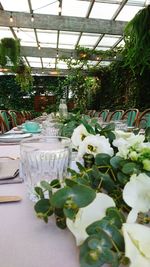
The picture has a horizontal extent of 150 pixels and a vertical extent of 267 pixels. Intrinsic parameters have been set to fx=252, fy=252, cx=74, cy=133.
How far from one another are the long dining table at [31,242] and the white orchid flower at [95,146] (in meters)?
0.19

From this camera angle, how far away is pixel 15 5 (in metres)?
5.76

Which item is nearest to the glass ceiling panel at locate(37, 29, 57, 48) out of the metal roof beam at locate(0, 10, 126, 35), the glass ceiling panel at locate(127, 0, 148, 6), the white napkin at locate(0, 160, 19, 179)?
the metal roof beam at locate(0, 10, 126, 35)

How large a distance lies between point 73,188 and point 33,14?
6339 millimetres

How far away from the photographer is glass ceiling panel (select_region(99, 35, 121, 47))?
289 inches

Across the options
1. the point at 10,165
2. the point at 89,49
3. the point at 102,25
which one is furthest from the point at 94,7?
the point at 10,165

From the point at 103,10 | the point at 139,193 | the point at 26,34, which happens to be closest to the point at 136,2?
the point at 103,10

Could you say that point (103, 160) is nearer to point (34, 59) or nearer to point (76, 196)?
point (76, 196)

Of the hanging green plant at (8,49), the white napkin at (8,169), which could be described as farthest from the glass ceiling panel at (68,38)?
the white napkin at (8,169)

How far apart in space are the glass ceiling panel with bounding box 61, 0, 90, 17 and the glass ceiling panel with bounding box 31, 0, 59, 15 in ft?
0.63

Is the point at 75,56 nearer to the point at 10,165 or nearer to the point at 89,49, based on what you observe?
the point at 89,49

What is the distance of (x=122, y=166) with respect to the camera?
475mm

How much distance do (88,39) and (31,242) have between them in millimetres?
7908

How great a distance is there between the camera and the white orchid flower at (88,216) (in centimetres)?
35

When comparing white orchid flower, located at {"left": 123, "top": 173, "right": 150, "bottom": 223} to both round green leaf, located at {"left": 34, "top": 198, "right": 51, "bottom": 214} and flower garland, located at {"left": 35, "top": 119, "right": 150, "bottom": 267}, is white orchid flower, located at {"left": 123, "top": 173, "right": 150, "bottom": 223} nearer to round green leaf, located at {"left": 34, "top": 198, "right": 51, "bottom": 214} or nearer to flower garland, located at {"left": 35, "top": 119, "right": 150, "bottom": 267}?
flower garland, located at {"left": 35, "top": 119, "right": 150, "bottom": 267}
